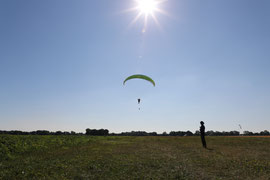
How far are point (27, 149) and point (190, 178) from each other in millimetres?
23510

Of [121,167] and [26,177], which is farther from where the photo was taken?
[121,167]

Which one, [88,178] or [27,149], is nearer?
[88,178]

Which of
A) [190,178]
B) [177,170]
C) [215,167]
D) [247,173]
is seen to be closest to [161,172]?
[177,170]

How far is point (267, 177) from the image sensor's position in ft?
33.1

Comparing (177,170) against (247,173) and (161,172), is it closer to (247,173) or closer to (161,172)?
(161,172)

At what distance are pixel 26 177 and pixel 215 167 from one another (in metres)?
13.9

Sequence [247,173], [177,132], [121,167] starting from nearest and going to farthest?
1. [247,173]
2. [121,167]
3. [177,132]

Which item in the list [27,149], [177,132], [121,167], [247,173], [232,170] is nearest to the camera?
[247,173]

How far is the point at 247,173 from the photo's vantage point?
1112 centimetres

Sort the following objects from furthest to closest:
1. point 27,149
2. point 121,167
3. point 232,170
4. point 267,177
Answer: point 27,149 < point 121,167 < point 232,170 < point 267,177

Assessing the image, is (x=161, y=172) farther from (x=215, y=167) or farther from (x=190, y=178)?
(x=215, y=167)

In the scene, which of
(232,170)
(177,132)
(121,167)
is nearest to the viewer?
(232,170)

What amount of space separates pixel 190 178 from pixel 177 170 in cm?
187

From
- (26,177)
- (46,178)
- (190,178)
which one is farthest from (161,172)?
(26,177)
